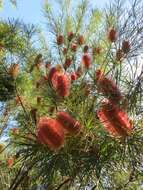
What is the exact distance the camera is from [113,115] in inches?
73.2

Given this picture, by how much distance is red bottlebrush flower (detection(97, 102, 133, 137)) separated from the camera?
1.84 meters

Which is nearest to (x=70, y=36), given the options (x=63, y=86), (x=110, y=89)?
(x=63, y=86)

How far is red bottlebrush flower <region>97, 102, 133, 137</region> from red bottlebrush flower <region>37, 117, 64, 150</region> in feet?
0.60

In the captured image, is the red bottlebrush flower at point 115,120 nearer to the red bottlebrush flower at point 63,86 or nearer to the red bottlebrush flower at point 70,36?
the red bottlebrush flower at point 63,86

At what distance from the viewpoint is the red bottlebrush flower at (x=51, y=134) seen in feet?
6.04

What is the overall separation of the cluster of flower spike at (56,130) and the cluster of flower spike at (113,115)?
12 centimetres

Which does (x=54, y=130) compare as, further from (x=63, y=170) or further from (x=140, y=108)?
(x=140, y=108)

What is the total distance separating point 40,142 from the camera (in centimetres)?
200

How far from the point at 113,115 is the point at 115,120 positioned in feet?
0.08

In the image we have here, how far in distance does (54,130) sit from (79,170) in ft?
0.96

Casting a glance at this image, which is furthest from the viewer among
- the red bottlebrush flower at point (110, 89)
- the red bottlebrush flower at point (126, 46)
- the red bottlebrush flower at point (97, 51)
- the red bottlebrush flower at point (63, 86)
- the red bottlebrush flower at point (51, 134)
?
the red bottlebrush flower at point (97, 51)

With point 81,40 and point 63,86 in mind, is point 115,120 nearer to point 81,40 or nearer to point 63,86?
point 63,86

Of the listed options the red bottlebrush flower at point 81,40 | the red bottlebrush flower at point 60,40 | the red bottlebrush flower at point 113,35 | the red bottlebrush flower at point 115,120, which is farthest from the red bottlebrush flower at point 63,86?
the red bottlebrush flower at point 81,40

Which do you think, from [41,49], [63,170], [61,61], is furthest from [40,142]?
[41,49]
